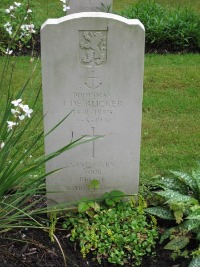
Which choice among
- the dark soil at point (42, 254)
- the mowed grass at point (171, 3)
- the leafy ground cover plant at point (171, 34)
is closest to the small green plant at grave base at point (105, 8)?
the leafy ground cover plant at point (171, 34)

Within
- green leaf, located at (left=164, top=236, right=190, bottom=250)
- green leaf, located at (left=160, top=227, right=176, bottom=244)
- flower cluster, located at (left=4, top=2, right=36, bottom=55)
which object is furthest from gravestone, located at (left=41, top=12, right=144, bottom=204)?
green leaf, located at (left=164, top=236, right=190, bottom=250)

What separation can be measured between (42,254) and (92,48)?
1404mm

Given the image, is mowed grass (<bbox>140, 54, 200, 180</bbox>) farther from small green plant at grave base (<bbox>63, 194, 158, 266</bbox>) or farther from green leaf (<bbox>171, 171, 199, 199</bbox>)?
small green plant at grave base (<bbox>63, 194, 158, 266</bbox>)

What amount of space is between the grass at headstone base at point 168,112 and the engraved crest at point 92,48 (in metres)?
0.75

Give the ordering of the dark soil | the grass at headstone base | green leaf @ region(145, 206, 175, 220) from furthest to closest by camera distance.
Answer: the grass at headstone base
green leaf @ region(145, 206, 175, 220)
the dark soil

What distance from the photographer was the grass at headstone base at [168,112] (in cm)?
523

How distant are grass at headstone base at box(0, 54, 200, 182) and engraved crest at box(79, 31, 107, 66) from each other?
2.45ft

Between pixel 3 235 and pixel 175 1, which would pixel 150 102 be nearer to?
pixel 3 235

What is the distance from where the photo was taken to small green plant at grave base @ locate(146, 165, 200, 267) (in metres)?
3.54

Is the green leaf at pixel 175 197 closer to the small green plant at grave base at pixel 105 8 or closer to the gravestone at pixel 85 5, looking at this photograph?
the gravestone at pixel 85 5

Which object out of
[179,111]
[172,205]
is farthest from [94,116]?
[179,111]

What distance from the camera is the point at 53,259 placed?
3.56 m

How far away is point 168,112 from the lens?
6.31 metres

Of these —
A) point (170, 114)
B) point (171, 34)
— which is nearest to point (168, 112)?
point (170, 114)
